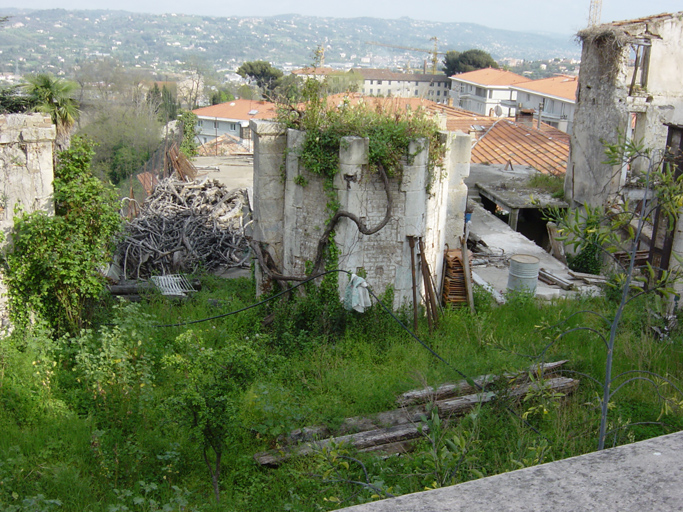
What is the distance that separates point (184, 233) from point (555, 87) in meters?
58.1

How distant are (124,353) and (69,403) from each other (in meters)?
0.91

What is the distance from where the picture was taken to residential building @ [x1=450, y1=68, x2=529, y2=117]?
6912 centimetres

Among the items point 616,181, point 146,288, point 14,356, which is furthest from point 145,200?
point 616,181

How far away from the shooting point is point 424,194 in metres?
9.29

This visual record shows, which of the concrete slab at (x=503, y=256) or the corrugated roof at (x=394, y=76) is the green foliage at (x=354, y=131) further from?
the corrugated roof at (x=394, y=76)

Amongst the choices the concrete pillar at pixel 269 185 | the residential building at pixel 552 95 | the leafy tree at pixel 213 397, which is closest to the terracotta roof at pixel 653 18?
the concrete pillar at pixel 269 185

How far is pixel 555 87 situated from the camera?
208 feet

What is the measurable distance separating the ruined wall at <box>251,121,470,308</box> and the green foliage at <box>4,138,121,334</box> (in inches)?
97.1

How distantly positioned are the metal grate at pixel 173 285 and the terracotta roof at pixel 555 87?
53363mm

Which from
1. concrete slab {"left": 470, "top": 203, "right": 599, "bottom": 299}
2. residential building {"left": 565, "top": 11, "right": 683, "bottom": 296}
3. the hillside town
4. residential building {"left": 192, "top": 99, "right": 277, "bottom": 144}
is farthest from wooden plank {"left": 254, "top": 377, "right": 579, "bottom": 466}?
residential building {"left": 192, "top": 99, "right": 277, "bottom": 144}

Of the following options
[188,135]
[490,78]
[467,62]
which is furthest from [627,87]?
[467,62]

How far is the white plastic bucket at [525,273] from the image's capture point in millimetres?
10750

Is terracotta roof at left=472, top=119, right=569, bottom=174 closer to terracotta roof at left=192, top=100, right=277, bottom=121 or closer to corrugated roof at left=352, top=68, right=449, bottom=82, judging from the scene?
terracotta roof at left=192, top=100, right=277, bottom=121

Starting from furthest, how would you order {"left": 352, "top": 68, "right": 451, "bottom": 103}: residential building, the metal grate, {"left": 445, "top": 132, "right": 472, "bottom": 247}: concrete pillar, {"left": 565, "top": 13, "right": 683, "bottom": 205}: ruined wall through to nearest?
{"left": 352, "top": 68, "right": 451, "bottom": 103}: residential building < {"left": 565, "top": 13, "right": 683, "bottom": 205}: ruined wall < the metal grate < {"left": 445, "top": 132, "right": 472, "bottom": 247}: concrete pillar
